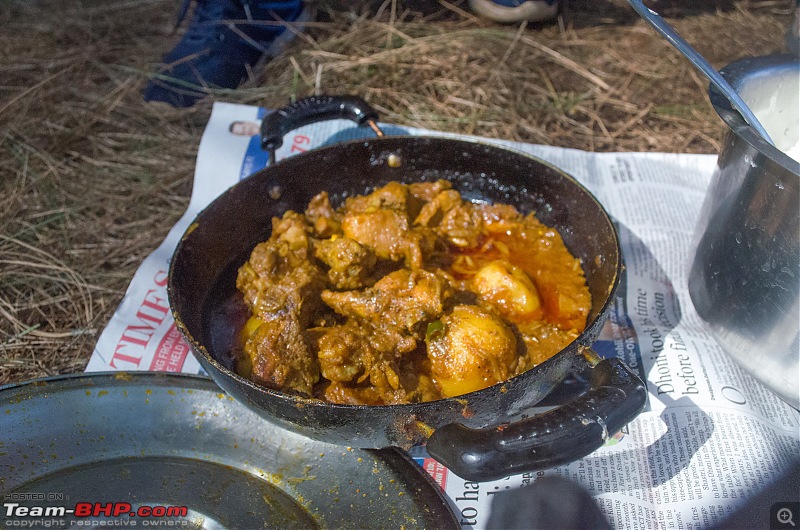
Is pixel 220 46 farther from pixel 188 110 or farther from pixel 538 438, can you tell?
pixel 538 438

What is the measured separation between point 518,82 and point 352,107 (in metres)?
1.58

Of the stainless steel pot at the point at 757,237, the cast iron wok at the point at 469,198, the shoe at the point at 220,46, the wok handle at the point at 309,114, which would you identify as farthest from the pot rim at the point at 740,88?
the shoe at the point at 220,46

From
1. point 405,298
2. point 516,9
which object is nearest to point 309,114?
point 405,298

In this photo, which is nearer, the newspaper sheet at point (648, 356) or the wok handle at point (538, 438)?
the wok handle at point (538, 438)

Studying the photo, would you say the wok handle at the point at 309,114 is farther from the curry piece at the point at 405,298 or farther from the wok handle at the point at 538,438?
the wok handle at the point at 538,438

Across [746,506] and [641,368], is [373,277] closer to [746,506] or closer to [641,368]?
[641,368]

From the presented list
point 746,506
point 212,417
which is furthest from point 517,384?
point 212,417

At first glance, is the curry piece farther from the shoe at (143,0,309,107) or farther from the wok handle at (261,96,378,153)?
the shoe at (143,0,309,107)

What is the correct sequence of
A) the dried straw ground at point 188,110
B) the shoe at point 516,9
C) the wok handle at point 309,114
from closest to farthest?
the wok handle at point 309,114, the dried straw ground at point 188,110, the shoe at point 516,9

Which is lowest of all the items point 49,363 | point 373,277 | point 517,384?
point 49,363

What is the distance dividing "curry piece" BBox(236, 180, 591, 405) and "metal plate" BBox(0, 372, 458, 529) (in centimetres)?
23

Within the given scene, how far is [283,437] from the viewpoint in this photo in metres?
1.72

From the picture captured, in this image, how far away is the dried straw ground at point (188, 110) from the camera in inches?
99.2

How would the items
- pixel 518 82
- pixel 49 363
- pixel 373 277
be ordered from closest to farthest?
1. pixel 373 277
2. pixel 49 363
3. pixel 518 82
